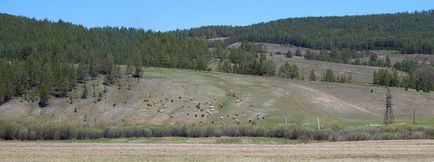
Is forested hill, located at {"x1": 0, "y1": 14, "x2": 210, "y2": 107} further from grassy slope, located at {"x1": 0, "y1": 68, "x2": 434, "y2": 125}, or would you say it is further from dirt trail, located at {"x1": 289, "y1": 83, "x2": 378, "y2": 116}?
dirt trail, located at {"x1": 289, "y1": 83, "x2": 378, "y2": 116}

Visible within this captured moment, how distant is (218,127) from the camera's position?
267 feet

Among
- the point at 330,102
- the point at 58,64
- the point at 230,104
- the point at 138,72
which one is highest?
the point at 58,64

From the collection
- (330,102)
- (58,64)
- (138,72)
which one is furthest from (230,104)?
(58,64)

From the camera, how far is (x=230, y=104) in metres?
123

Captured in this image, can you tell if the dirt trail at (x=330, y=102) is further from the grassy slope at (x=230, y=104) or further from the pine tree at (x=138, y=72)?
the pine tree at (x=138, y=72)

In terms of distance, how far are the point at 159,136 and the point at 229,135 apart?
309 inches

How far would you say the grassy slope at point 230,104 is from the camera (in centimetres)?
11338

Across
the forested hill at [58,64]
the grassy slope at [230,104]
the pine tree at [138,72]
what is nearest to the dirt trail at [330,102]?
the grassy slope at [230,104]

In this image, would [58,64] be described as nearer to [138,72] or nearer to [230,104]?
[138,72]

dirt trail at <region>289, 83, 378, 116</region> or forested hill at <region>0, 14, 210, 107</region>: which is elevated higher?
forested hill at <region>0, 14, 210, 107</region>

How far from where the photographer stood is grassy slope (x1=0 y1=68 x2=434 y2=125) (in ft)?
372


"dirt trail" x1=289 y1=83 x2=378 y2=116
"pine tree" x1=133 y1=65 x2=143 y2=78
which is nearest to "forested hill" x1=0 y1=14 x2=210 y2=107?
"pine tree" x1=133 y1=65 x2=143 y2=78

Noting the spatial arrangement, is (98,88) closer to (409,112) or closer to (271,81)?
(271,81)

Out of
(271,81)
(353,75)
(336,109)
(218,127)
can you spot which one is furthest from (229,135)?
(353,75)
